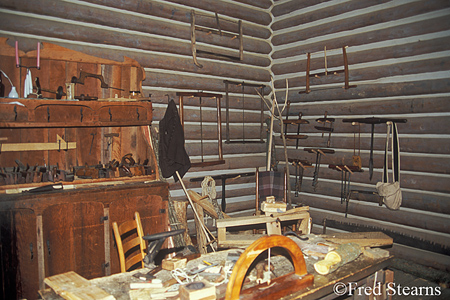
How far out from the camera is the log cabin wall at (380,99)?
5086 mm

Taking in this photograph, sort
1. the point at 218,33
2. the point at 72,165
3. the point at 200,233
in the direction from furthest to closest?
the point at 218,33, the point at 200,233, the point at 72,165

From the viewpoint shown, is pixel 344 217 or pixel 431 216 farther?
pixel 344 217

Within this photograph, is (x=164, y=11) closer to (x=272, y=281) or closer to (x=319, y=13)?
(x=319, y=13)

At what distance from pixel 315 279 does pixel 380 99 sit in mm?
3916

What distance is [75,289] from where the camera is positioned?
91.0 inches

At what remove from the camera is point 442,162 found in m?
5.07

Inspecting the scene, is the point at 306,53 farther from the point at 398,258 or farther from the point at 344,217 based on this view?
the point at 398,258

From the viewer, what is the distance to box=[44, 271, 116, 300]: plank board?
220 cm

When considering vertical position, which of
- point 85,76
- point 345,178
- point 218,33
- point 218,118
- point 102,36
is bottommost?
point 345,178

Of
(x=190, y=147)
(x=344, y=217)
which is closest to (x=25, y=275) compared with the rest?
(x=190, y=147)

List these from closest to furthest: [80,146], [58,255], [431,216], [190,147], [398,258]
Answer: [58,255], [80,146], [431,216], [398,258], [190,147]

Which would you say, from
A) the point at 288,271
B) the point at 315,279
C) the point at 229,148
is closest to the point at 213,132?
the point at 229,148

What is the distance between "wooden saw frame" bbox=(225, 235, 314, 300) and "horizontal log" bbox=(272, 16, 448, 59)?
13.5 ft

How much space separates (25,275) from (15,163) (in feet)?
4.41
